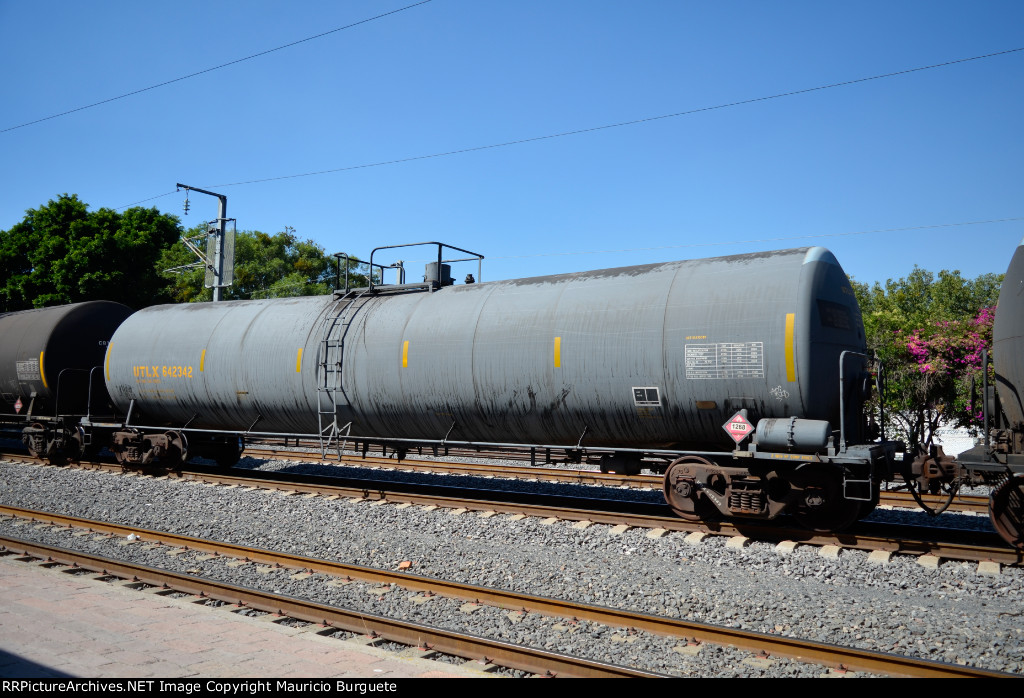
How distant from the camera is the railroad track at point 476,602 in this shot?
214 inches

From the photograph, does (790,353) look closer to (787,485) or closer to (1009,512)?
(787,485)

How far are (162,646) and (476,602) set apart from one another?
9.79 ft

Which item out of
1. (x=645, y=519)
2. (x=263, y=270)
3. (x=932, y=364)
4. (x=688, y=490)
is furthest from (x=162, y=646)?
(x=263, y=270)

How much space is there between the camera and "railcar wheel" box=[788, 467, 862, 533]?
9.48 meters

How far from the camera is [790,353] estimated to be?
9.32 metres

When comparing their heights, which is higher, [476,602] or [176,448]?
[176,448]

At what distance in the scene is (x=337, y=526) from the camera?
36.2ft

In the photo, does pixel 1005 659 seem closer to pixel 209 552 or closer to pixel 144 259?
pixel 209 552

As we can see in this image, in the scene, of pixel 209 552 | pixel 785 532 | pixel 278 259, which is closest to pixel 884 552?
pixel 785 532

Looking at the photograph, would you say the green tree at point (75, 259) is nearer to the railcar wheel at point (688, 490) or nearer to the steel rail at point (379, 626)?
the steel rail at point (379, 626)

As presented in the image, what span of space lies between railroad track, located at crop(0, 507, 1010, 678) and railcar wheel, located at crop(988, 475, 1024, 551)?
13.4ft

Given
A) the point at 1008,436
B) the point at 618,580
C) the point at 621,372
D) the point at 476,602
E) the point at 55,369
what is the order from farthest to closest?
the point at 55,369, the point at 621,372, the point at 1008,436, the point at 618,580, the point at 476,602

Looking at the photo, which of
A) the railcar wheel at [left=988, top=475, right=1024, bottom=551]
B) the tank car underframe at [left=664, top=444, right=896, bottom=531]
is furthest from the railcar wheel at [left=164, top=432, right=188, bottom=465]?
the railcar wheel at [left=988, top=475, right=1024, bottom=551]

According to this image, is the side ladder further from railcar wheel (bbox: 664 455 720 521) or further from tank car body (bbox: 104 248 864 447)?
railcar wheel (bbox: 664 455 720 521)
